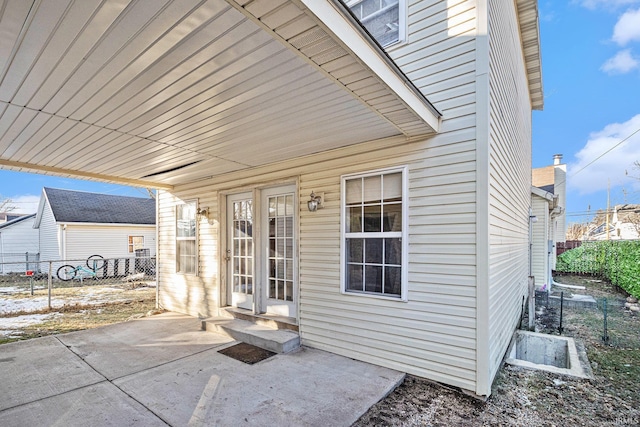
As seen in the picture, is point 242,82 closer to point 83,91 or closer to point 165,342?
point 83,91

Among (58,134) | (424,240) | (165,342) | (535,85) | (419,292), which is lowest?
(165,342)

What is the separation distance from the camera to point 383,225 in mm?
3662

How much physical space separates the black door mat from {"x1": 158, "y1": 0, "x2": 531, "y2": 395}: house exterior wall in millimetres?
588

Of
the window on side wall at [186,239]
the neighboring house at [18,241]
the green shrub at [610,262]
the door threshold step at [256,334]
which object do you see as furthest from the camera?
the neighboring house at [18,241]

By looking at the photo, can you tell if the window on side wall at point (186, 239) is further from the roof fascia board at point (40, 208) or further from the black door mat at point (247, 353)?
the roof fascia board at point (40, 208)

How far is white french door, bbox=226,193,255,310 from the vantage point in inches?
209

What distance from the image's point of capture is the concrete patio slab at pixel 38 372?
3021mm

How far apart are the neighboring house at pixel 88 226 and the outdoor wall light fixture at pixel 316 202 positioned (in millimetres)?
13607

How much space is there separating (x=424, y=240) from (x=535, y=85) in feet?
21.7

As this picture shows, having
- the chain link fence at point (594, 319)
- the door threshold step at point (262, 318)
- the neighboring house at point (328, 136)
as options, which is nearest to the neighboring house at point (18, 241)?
the neighboring house at point (328, 136)

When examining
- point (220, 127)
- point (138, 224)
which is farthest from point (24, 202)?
point (220, 127)

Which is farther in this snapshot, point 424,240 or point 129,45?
point 424,240

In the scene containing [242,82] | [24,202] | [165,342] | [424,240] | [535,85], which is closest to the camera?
[242,82]

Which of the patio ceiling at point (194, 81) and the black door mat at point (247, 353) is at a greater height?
the patio ceiling at point (194, 81)
